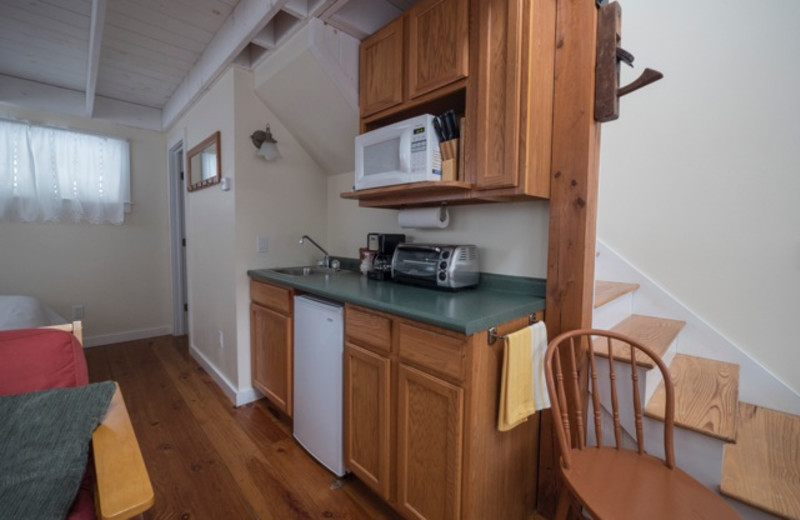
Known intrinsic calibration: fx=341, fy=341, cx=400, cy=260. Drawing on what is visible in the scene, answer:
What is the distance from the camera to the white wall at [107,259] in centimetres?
309

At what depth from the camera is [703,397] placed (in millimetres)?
1403

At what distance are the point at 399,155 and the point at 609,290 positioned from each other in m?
1.33

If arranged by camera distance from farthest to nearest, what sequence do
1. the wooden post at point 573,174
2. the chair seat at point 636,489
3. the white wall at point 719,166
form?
the white wall at point 719,166 < the wooden post at point 573,174 < the chair seat at point 636,489

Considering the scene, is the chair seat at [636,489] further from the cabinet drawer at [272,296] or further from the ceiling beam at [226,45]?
the ceiling beam at [226,45]

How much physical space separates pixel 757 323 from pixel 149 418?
11.3ft

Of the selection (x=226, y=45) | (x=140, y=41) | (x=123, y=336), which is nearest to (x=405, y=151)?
(x=226, y=45)

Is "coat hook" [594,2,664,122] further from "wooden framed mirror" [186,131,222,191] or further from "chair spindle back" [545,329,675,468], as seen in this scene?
"wooden framed mirror" [186,131,222,191]

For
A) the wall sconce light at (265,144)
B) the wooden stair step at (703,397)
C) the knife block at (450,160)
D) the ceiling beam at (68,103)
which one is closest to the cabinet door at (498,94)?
the knife block at (450,160)

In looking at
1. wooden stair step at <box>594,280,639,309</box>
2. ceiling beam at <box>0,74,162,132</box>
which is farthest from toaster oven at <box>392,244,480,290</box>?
ceiling beam at <box>0,74,162,132</box>

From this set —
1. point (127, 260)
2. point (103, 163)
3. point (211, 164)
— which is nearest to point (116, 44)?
point (211, 164)

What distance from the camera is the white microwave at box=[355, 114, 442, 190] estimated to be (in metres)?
1.52

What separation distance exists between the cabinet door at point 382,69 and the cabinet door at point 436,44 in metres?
0.07

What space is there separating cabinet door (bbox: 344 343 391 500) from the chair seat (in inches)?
27.4

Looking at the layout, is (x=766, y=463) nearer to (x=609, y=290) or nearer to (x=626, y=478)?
(x=626, y=478)
